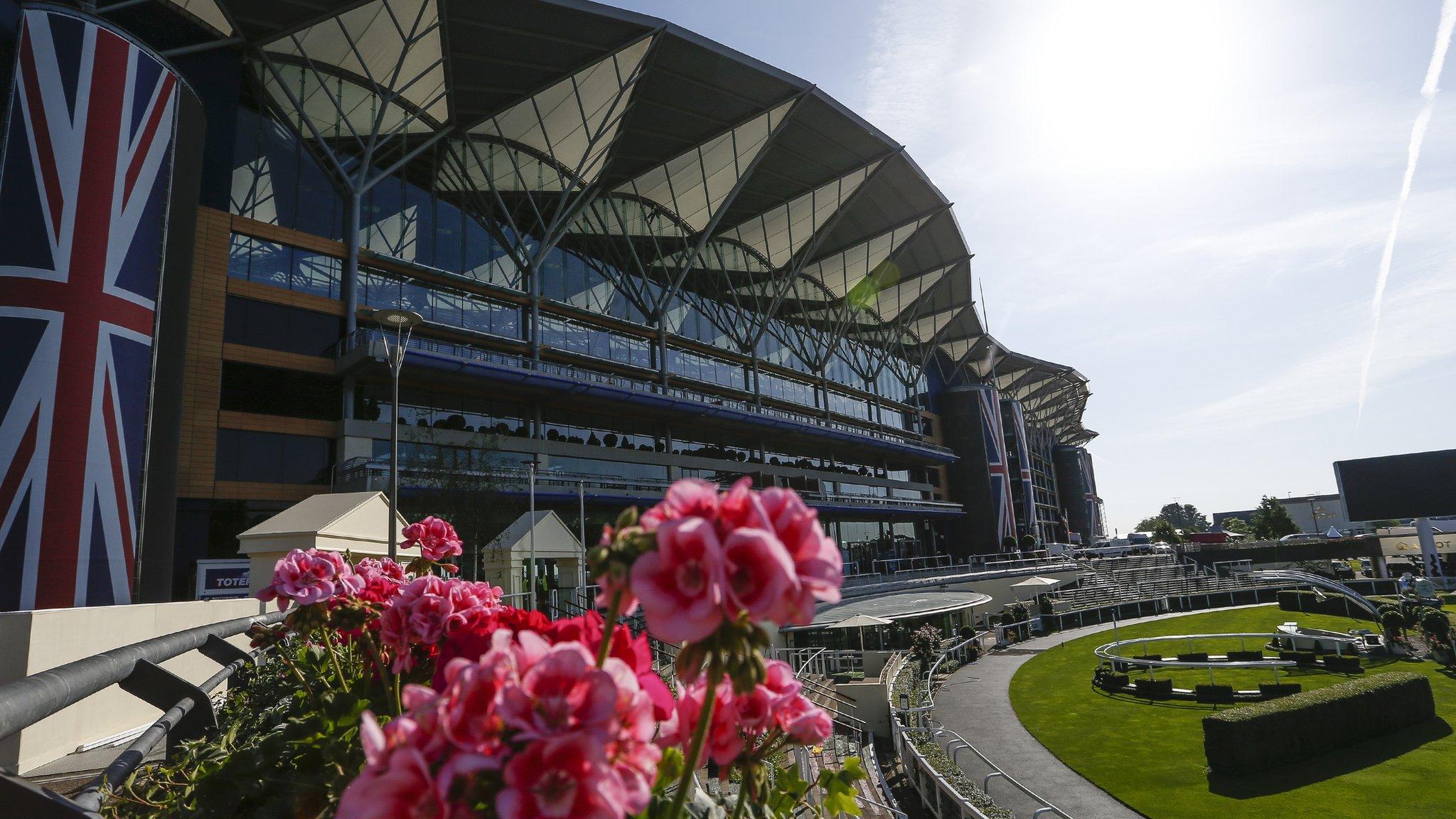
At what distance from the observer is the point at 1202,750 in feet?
59.0

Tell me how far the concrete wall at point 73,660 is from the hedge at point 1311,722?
19.1 metres

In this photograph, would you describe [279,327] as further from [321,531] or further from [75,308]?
[321,531]

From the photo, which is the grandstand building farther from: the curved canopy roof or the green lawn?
the green lawn

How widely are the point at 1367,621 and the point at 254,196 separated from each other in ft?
196

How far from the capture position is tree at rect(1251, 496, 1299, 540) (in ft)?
347

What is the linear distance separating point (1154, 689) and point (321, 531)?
81.6 feet

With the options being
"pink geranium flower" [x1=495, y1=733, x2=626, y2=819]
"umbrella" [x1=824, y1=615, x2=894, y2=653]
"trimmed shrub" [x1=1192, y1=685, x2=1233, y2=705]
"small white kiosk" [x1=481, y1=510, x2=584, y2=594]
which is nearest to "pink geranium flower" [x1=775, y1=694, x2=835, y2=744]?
"pink geranium flower" [x1=495, y1=733, x2=626, y2=819]

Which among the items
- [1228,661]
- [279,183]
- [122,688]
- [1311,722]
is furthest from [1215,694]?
[279,183]

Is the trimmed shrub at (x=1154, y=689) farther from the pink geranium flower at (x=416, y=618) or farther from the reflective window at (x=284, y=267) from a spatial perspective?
the reflective window at (x=284, y=267)

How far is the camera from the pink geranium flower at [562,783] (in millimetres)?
1017

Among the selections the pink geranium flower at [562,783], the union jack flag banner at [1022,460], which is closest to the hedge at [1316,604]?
the union jack flag banner at [1022,460]

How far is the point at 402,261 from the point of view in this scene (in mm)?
36938

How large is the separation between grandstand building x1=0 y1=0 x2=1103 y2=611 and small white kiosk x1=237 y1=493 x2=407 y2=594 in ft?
7.89

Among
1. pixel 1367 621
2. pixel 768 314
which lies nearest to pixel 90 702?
pixel 768 314
